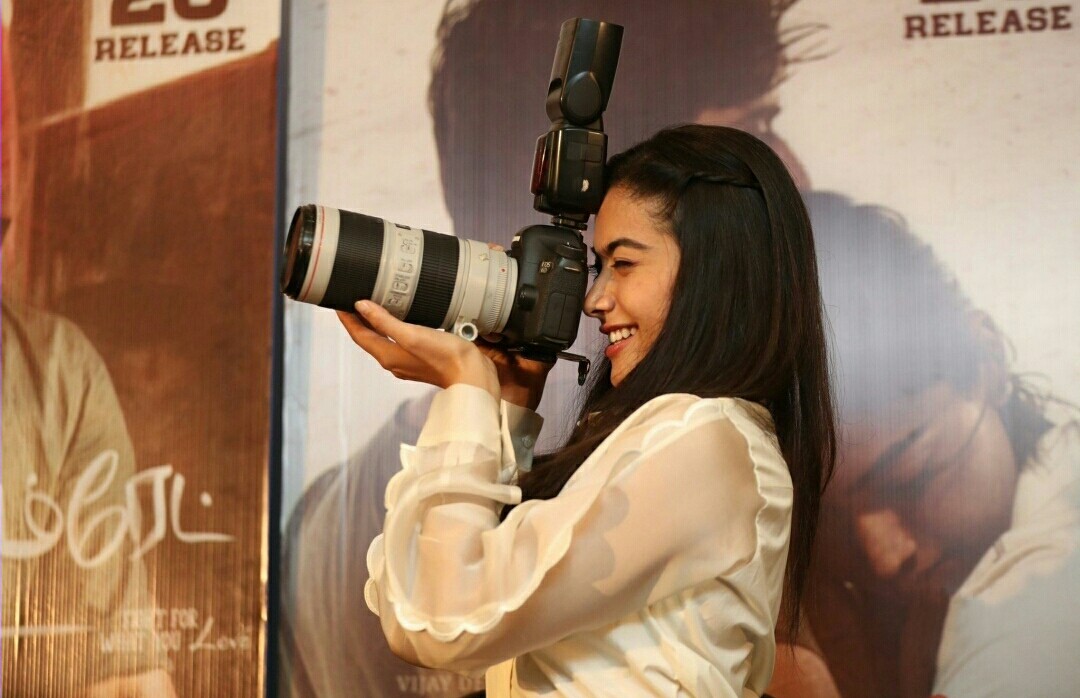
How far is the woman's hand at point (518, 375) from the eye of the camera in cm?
104

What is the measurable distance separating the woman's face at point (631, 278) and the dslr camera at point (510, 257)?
0.07 ft

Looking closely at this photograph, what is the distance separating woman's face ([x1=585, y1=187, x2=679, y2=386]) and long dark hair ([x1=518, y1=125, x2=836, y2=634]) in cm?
1

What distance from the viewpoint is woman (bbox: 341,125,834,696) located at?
77 centimetres

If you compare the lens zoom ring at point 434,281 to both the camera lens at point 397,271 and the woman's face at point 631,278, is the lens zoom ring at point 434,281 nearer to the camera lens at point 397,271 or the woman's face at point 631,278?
the camera lens at point 397,271

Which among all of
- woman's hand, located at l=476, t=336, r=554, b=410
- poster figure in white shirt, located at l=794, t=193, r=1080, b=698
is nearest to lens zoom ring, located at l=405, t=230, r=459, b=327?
woman's hand, located at l=476, t=336, r=554, b=410

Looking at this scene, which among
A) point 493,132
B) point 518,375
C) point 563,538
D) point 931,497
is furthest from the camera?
point 493,132

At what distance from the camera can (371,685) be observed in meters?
1.43

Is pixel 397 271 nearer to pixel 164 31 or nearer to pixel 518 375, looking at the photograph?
pixel 518 375

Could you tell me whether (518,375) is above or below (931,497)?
above

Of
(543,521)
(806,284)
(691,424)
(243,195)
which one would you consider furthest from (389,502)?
(243,195)

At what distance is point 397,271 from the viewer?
36.4 inches

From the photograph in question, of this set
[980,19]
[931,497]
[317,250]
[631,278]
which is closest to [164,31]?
[317,250]

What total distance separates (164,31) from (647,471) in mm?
1103

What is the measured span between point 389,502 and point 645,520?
197mm
